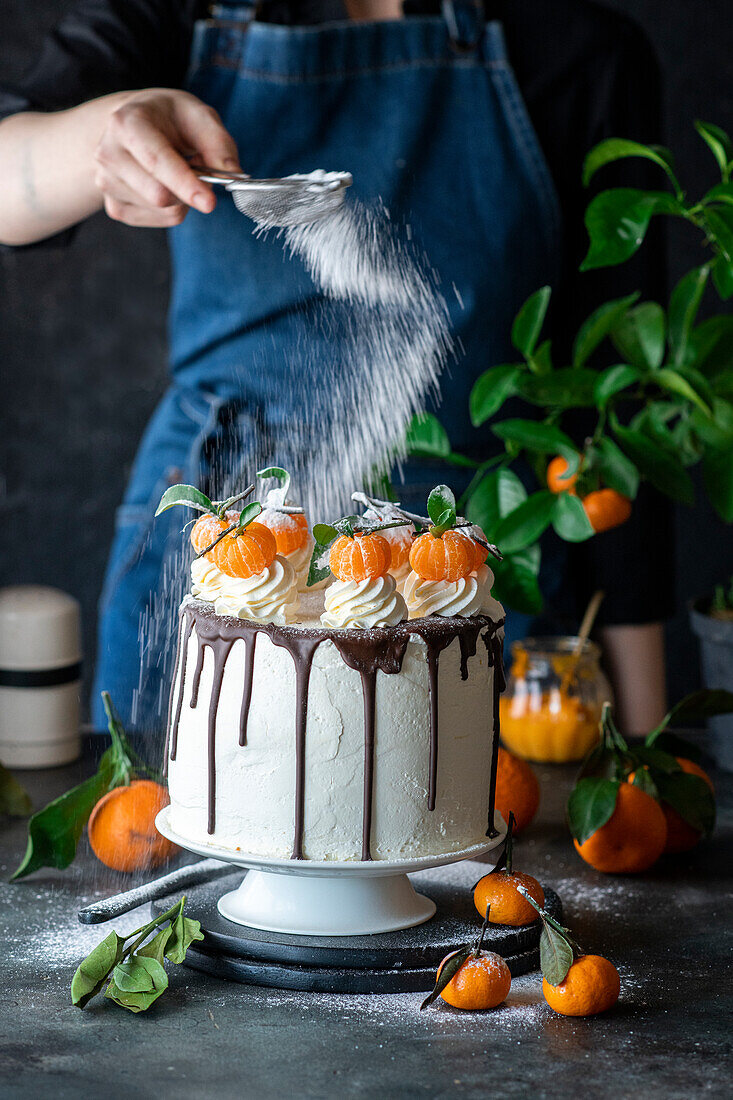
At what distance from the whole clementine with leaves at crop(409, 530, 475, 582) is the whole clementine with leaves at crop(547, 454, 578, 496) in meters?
0.37

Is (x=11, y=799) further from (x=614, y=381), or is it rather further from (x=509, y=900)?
(x=614, y=381)

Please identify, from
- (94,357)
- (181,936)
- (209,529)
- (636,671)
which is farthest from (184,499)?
(94,357)

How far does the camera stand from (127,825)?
1.15 meters

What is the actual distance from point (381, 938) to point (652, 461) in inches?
24.4

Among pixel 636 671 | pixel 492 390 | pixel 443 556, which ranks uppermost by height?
pixel 492 390

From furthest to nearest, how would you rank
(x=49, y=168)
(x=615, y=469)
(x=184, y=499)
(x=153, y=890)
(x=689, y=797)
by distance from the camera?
(x=49, y=168) < (x=615, y=469) < (x=689, y=797) < (x=153, y=890) < (x=184, y=499)

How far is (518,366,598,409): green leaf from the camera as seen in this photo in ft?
4.38

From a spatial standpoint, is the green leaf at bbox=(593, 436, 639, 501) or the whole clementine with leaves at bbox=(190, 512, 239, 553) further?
the green leaf at bbox=(593, 436, 639, 501)

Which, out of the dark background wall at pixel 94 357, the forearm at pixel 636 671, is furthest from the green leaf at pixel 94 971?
the dark background wall at pixel 94 357

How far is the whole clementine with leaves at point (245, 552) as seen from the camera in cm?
94

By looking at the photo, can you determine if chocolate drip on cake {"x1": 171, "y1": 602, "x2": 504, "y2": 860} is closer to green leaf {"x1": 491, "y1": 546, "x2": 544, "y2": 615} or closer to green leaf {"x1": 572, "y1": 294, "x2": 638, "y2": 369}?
green leaf {"x1": 491, "y1": 546, "x2": 544, "y2": 615}

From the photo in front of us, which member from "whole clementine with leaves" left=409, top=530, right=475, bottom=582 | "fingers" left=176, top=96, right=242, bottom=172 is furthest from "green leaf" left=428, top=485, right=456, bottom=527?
"fingers" left=176, top=96, right=242, bottom=172

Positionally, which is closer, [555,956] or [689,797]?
[555,956]

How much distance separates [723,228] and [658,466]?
259mm
